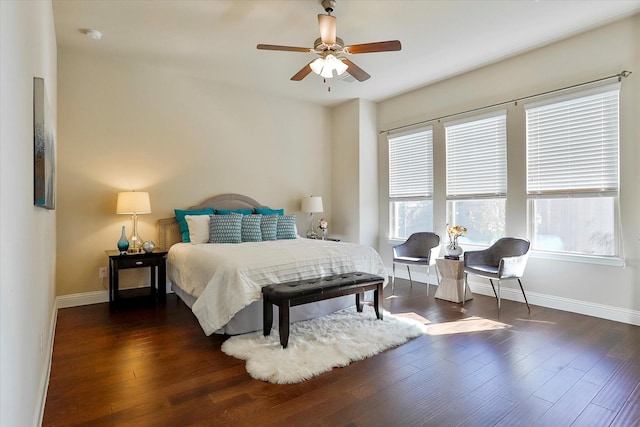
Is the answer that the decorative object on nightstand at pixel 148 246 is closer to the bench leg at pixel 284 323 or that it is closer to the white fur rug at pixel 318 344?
the white fur rug at pixel 318 344

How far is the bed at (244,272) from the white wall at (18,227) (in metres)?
1.24

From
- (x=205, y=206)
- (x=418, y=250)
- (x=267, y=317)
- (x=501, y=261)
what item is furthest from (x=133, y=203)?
(x=501, y=261)

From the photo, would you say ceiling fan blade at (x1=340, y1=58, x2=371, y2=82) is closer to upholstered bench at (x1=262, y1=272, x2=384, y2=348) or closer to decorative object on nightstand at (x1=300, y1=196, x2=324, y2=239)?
upholstered bench at (x1=262, y1=272, x2=384, y2=348)

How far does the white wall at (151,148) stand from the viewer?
4.11 meters

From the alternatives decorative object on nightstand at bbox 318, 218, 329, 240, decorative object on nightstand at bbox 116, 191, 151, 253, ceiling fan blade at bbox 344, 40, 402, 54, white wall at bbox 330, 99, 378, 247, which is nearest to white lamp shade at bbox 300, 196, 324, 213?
decorative object on nightstand at bbox 318, 218, 329, 240

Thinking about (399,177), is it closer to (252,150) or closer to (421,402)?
(252,150)

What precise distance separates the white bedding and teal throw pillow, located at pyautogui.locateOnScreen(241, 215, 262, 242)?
334mm

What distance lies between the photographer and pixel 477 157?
471 centimetres

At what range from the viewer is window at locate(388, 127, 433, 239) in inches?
211

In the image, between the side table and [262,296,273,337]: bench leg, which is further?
the side table

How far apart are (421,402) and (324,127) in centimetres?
503

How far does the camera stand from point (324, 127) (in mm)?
6312

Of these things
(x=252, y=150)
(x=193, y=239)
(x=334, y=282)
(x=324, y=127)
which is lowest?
(x=334, y=282)

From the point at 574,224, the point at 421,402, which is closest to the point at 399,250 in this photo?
the point at 574,224
